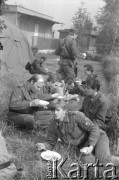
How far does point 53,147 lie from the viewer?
13.4 ft

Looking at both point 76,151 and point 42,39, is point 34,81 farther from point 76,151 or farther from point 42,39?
point 42,39

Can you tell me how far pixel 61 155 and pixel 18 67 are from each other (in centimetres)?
677

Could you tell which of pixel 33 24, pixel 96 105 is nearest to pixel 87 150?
pixel 96 105

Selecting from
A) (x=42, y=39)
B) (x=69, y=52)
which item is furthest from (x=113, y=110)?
(x=42, y=39)

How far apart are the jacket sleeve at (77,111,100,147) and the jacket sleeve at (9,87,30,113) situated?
135 centimetres

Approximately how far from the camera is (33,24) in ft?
76.6

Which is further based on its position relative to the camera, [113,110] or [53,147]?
[113,110]

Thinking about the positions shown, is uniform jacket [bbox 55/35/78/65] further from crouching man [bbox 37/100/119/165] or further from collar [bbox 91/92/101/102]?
crouching man [bbox 37/100/119/165]

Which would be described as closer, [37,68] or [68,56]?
[68,56]

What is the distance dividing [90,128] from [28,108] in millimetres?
1593

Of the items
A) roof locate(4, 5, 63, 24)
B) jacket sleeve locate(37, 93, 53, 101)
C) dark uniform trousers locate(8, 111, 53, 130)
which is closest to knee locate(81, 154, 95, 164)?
dark uniform trousers locate(8, 111, 53, 130)

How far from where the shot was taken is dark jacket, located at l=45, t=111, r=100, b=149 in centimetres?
381

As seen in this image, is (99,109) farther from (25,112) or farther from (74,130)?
(25,112)

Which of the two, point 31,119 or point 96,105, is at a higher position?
point 96,105
